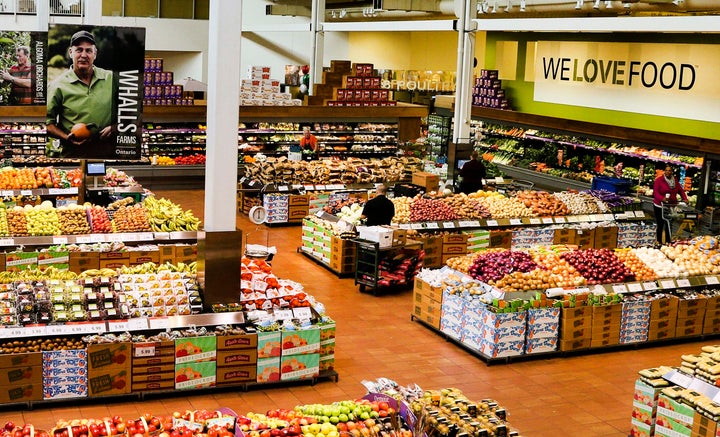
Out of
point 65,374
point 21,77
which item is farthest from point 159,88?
point 65,374

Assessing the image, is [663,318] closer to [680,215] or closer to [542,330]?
[542,330]

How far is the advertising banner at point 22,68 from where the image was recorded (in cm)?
1567

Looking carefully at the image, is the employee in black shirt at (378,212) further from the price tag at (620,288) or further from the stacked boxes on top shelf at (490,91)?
the stacked boxes on top shelf at (490,91)

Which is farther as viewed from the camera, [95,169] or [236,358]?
[95,169]

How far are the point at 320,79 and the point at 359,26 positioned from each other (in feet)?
7.84

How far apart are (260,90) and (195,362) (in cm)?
1207

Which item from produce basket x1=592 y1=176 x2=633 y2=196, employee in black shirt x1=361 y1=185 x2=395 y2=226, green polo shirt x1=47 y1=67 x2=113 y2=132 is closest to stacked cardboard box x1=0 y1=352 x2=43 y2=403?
green polo shirt x1=47 y1=67 x2=113 y2=132

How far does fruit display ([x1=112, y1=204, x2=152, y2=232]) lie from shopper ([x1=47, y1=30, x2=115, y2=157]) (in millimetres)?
1953

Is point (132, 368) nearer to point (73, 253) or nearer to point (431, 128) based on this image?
point (73, 253)

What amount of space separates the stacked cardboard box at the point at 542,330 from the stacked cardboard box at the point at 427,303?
44.2 inches

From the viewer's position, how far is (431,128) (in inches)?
966

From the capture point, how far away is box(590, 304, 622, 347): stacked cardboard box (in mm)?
10320

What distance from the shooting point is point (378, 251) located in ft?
39.6

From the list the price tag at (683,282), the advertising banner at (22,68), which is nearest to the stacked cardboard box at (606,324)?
the price tag at (683,282)
